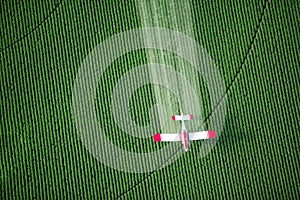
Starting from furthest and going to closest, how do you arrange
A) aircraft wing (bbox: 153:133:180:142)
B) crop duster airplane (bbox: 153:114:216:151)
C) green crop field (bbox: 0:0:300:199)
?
green crop field (bbox: 0:0:300:199)
aircraft wing (bbox: 153:133:180:142)
crop duster airplane (bbox: 153:114:216:151)

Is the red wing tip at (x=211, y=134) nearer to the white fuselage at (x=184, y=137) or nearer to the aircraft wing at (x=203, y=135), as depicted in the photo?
the aircraft wing at (x=203, y=135)

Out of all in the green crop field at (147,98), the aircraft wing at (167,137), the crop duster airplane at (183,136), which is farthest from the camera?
the green crop field at (147,98)

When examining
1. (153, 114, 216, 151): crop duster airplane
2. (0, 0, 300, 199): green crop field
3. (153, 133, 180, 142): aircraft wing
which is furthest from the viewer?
(0, 0, 300, 199): green crop field

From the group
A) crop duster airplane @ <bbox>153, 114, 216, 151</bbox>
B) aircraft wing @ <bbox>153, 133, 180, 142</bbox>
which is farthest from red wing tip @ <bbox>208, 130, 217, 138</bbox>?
aircraft wing @ <bbox>153, 133, 180, 142</bbox>

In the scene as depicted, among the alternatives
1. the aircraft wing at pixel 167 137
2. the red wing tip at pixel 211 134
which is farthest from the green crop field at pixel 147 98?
the red wing tip at pixel 211 134

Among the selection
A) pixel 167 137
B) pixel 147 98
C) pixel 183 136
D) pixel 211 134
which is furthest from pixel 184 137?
pixel 147 98

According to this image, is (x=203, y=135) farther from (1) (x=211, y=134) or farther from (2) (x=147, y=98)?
(2) (x=147, y=98)

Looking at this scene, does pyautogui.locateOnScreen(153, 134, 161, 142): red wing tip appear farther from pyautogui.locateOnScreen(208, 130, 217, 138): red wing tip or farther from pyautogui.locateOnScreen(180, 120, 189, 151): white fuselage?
pyautogui.locateOnScreen(208, 130, 217, 138): red wing tip

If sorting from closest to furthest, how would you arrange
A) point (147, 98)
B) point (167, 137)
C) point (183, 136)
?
point (183, 136) < point (167, 137) < point (147, 98)

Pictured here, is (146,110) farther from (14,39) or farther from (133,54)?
(14,39)
